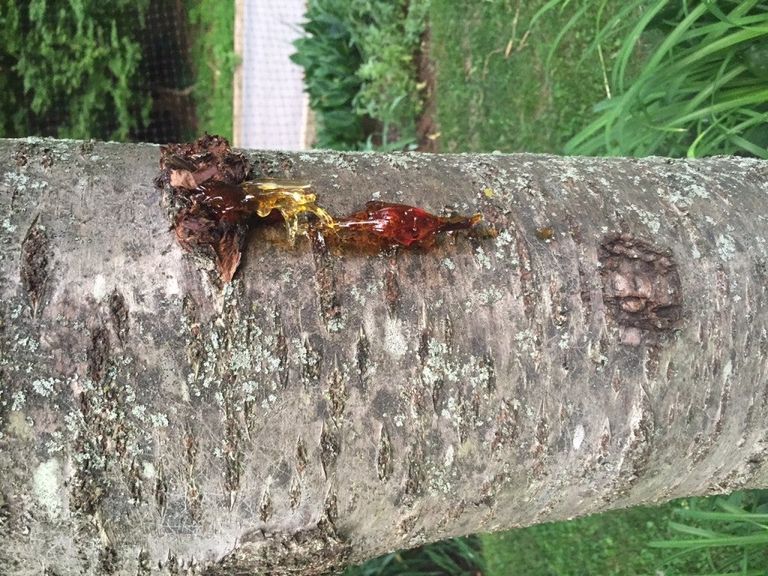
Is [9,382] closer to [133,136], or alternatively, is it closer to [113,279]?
[113,279]

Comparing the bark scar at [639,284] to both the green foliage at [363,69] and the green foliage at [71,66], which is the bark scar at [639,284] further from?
the green foliage at [71,66]

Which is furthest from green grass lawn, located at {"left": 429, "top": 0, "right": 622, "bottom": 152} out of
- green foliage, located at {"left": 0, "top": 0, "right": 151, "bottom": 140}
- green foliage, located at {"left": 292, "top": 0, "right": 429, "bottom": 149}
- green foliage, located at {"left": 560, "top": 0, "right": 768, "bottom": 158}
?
green foliage, located at {"left": 0, "top": 0, "right": 151, "bottom": 140}

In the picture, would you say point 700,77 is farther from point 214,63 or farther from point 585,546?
point 214,63

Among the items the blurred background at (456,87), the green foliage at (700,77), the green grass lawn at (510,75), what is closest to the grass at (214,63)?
the blurred background at (456,87)

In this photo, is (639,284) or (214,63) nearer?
(639,284)

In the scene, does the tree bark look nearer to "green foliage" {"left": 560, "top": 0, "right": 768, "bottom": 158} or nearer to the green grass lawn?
"green foliage" {"left": 560, "top": 0, "right": 768, "bottom": 158}

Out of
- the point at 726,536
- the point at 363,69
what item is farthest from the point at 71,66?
the point at 726,536
